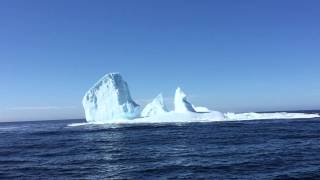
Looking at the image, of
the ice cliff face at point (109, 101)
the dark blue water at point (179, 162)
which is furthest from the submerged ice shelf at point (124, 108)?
the dark blue water at point (179, 162)

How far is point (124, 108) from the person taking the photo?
8012 centimetres

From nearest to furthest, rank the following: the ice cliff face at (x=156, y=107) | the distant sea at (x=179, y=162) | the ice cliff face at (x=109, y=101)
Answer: the distant sea at (x=179, y=162), the ice cliff face at (x=109, y=101), the ice cliff face at (x=156, y=107)

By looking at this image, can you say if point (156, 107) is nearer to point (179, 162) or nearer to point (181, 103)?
point (181, 103)

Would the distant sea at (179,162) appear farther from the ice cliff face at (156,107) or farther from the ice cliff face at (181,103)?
the ice cliff face at (156,107)

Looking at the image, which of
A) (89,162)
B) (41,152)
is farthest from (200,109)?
(89,162)

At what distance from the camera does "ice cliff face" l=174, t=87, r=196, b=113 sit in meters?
76.3

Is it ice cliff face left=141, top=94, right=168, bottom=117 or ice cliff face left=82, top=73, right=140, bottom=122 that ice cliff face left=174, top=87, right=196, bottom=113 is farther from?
ice cliff face left=82, top=73, right=140, bottom=122

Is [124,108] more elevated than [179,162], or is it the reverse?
[124,108]

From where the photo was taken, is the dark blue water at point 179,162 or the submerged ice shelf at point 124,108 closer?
the dark blue water at point 179,162

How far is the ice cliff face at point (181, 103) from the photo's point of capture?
76312mm

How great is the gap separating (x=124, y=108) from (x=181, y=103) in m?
10.7

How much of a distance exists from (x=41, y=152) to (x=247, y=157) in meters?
15.3

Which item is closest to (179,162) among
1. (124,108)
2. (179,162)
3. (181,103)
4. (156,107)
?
(179,162)

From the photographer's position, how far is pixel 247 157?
2530 centimetres
